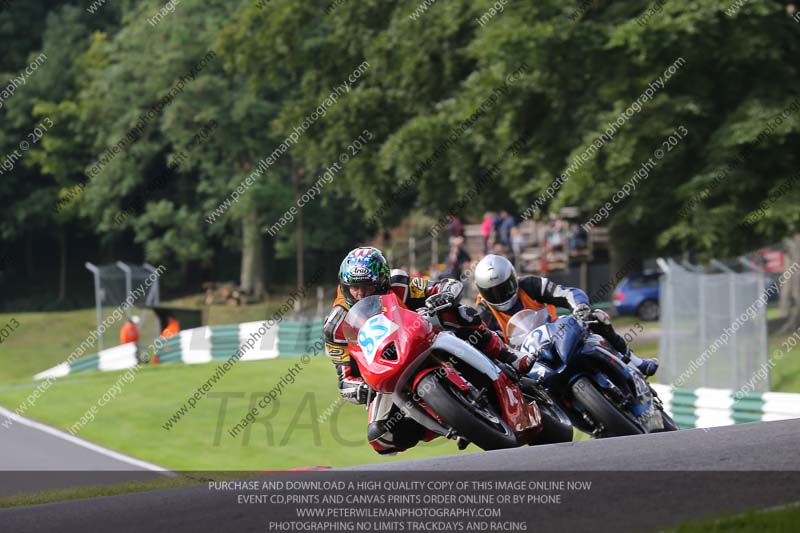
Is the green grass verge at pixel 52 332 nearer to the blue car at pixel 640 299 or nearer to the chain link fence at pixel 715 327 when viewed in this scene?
the blue car at pixel 640 299

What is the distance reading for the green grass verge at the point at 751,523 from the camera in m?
5.49

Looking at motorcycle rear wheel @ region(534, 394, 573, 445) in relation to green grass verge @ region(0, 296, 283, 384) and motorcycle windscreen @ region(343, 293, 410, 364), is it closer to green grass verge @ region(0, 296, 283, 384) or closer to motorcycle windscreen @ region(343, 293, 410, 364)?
motorcycle windscreen @ region(343, 293, 410, 364)

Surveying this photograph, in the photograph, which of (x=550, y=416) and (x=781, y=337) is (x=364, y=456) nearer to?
(x=550, y=416)

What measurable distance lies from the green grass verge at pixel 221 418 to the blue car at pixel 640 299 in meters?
10.7

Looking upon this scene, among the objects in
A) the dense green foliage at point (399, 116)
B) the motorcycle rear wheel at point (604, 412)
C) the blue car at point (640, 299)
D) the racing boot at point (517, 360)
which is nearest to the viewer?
the racing boot at point (517, 360)

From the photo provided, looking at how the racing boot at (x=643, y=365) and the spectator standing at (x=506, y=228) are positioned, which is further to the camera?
the spectator standing at (x=506, y=228)

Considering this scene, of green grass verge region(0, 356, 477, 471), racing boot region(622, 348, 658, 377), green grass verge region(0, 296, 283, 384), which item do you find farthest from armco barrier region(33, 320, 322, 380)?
racing boot region(622, 348, 658, 377)

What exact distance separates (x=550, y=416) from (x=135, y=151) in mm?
40647

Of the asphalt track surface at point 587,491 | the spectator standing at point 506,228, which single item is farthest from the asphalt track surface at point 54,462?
the spectator standing at point 506,228

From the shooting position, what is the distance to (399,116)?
32031 mm

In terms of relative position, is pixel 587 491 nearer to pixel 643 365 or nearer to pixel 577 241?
pixel 643 365

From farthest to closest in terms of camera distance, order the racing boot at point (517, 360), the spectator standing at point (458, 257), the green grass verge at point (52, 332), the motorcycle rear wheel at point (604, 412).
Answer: the green grass verge at point (52, 332) < the spectator standing at point (458, 257) < the motorcycle rear wheel at point (604, 412) < the racing boot at point (517, 360)

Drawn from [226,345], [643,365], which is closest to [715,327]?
[643,365]

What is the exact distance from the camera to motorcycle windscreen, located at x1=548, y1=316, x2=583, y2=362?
9.56 meters
